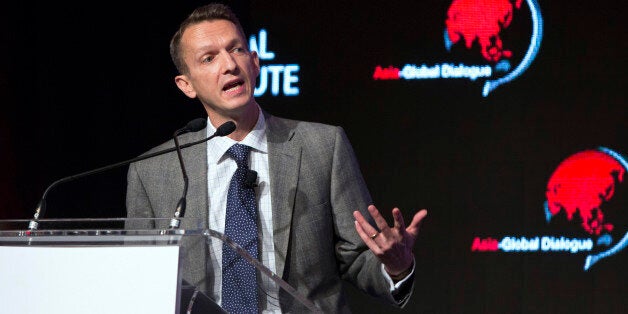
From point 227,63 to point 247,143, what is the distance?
0.22 m

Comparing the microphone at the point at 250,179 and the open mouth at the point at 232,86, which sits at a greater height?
the open mouth at the point at 232,86

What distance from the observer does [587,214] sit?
12.9ft

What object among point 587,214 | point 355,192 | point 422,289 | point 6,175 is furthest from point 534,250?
point 6,175

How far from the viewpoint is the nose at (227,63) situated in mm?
2416

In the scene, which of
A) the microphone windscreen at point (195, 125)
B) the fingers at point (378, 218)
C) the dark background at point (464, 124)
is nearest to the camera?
the fingers at point (378, 218)

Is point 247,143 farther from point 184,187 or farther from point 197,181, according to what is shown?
point 184,187

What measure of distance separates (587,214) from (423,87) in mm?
920

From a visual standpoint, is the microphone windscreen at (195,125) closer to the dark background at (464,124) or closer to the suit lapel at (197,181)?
the suit lapel at (197,181)

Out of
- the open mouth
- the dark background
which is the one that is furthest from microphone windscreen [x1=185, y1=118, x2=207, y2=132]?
the dark background

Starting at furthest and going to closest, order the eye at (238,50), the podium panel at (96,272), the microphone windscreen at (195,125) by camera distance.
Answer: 1. the eye at (238,50)
2. the microphone windscreen at (195,125)
3. the podium panel at (96,272)

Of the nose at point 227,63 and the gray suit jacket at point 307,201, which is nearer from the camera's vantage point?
the gray suit jacket at point 307,201

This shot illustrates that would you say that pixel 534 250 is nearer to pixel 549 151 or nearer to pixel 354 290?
pixel 549 151

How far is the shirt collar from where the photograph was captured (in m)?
2.44

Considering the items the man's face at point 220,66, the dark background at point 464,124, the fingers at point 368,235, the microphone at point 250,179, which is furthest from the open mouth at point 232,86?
the dark background at point 464,124
